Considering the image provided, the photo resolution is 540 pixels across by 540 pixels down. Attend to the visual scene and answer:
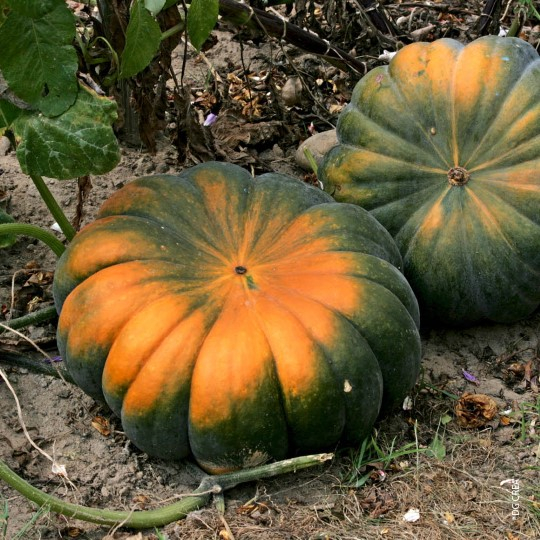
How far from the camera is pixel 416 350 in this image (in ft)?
8.98

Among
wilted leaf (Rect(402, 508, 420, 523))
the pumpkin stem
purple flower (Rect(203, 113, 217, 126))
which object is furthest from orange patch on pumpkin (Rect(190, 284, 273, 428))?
purple flower (Rect(203, 113, 217, 126))

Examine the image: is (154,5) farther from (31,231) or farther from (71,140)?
(31,231)

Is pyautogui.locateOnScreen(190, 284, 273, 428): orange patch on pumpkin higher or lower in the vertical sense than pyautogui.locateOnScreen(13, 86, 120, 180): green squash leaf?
lower

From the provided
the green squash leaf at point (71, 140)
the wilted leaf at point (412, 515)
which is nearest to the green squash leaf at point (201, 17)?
the green squash leaf at point (71, 140)

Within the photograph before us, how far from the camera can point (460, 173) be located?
304cm

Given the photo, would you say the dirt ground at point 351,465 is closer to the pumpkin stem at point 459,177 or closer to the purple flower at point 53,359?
the purple flower at point 53,359

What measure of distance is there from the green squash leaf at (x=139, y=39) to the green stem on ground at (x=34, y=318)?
838 millimetres

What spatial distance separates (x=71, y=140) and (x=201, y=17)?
2.02 ft

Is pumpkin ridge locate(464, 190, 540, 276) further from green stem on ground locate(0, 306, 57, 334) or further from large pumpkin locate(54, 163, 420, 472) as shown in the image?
green stem on ground locate(0, 306, 57, 334)

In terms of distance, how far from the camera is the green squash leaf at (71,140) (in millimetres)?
2801

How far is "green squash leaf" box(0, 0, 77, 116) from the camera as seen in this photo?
104 inches

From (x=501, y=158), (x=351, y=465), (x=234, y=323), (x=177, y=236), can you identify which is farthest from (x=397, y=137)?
(x=351, y=465)

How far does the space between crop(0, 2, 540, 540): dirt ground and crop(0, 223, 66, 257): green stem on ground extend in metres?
0.24

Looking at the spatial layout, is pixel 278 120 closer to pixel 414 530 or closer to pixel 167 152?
pixel 167 152
